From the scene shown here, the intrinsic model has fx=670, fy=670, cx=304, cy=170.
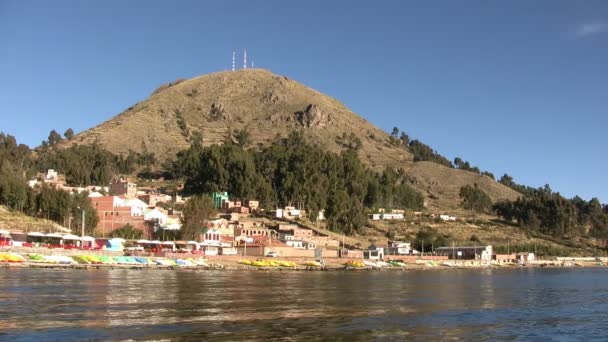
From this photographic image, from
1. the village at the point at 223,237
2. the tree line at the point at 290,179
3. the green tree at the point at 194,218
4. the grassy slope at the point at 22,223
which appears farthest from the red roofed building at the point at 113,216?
the tree line at the point at 290,179

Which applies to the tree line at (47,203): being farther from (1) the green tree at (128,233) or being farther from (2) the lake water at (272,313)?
(2) the lake water at (272,313)

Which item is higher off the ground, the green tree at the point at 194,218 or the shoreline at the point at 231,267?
the green tree at the point at 194,218

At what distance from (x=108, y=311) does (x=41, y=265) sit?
45.1 m

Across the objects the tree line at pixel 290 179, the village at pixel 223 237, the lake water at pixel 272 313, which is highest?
the tree line at pixel 290 179

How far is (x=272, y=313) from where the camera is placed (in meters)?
37.0

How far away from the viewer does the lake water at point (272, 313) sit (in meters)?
29.9

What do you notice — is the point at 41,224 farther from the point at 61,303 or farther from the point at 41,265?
the point at 61,303

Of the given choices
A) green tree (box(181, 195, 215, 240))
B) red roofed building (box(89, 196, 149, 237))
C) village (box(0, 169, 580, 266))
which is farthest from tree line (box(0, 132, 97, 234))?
green tree (box(181, 195, 215, 240))

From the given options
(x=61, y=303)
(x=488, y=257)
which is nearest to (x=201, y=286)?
(x=61, y=303)

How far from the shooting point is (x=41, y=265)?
251 feet

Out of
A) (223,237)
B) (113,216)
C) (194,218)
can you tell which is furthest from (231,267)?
(113,216)

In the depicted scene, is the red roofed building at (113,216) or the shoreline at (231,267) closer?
Result: the shoreline at (231,267)

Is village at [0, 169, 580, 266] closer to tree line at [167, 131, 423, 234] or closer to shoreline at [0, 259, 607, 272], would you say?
tree line at [167, 131, 423, 234]

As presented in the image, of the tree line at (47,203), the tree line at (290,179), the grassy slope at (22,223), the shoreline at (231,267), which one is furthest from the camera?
the tree line at (290,179)
